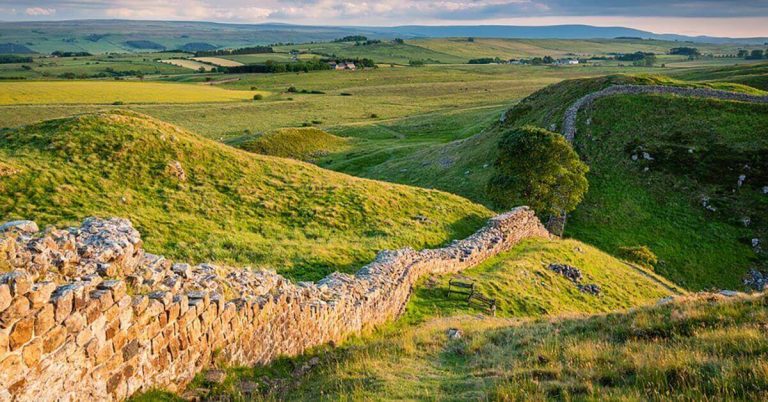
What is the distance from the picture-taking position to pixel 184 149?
95.7ft

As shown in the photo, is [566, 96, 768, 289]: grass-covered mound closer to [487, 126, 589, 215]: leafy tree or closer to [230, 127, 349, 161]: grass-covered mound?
[487, 126, 589, 215]: leafy tree

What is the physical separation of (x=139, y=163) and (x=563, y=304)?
2258cm

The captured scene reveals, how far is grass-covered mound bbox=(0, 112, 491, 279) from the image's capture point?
21.5 m

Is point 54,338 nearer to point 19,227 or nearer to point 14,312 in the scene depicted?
point 14,312

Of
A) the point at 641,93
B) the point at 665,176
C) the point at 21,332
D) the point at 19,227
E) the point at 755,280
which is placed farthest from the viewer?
the point at 641,93

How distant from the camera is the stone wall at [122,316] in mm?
7141

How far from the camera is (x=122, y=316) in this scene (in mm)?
8602

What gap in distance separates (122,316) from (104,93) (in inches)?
4742

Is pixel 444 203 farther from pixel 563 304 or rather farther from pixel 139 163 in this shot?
pixel 139 163

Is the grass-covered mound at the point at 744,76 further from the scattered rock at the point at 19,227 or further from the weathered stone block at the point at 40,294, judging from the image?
the weathered stone block at the point at 40,294

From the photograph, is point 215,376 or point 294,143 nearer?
point 215,376

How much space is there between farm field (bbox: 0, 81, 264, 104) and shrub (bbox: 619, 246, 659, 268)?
96.5 meters

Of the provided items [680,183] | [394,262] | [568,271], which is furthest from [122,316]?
[680,183]

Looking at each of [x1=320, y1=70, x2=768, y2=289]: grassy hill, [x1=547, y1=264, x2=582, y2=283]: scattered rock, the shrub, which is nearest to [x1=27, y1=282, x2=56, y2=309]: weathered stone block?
[x1=547, y1=264, x2=582, y2=283]: scattered rock
